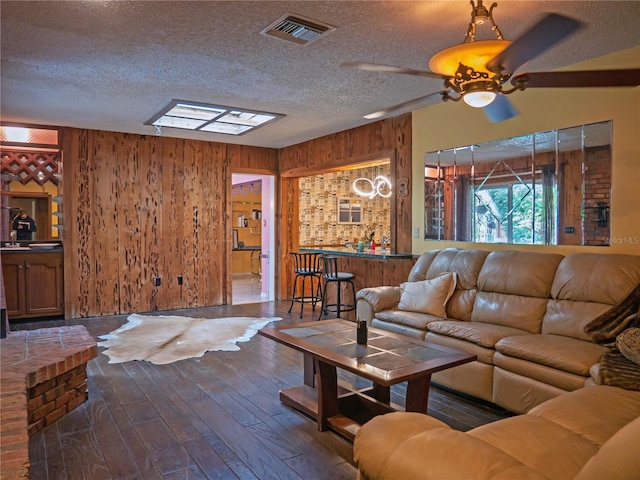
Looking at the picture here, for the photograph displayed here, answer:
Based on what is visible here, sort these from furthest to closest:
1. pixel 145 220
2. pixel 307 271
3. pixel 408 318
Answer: pixel 145 220 → pixel 307 271 → pixel 408 318

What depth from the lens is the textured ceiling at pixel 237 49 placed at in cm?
271

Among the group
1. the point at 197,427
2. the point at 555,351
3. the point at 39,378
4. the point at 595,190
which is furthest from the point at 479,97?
the point at 39,378

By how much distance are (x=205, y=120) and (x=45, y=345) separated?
3296mm

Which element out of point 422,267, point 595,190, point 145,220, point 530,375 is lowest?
point 530,375

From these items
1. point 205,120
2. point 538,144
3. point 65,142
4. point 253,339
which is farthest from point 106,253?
point 538,144

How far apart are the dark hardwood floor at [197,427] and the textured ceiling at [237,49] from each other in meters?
2.52

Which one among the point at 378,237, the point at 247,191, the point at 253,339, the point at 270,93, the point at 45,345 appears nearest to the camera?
the point at 45,345

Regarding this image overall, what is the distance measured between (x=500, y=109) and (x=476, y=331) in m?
1.55

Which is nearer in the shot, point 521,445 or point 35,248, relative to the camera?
point 521,445

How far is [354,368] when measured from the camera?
7.96 ft

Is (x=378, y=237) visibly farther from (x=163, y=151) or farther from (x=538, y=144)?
(x=538, y=144)

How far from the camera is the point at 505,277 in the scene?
3.71m

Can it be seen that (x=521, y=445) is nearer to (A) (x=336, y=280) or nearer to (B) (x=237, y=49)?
(B) (x=237, y=49)

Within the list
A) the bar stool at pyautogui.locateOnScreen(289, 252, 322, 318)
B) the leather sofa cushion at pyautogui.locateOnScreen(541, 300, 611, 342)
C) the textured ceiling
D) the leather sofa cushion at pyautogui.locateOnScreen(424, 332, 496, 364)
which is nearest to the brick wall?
the leather sofa cushion at pyautogui.locateOnScreen(541, 300, 611, 342)
